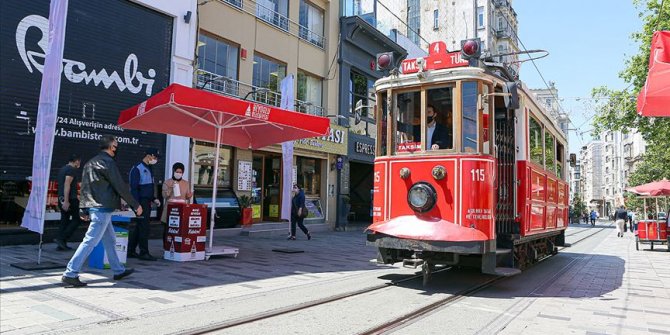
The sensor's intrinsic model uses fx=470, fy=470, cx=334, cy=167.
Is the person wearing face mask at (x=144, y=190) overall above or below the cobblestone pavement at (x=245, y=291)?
above

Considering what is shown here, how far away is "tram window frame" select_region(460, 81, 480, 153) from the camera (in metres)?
6.78

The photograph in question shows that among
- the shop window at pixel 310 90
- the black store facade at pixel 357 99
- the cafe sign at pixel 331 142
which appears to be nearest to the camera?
the cafe sign at pixel 331 142

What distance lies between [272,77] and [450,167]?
11.1 metres

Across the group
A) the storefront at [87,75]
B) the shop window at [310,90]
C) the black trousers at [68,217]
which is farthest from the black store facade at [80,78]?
the shop window at [310,90]

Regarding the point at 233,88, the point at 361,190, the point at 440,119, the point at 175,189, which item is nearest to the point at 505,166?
the point at 440,119

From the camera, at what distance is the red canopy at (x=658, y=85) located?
5453 mm

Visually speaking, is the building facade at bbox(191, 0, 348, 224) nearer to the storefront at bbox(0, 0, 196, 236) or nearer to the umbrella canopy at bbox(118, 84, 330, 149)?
the storefront at bbox(0, 0, 196, 236)

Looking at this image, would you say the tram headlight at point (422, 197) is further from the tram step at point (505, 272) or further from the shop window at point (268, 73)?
the shop window at point (268, 73)

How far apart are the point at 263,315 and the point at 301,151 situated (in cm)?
1262

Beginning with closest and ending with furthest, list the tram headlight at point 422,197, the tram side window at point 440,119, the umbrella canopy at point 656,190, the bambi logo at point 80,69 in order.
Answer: the tram headlight at point 422,197 → the tram side window at point 440,119 → the bambi logo at point 80,69 → the umbrella canopy at point 656,190

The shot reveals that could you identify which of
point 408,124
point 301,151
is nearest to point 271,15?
point 301,151

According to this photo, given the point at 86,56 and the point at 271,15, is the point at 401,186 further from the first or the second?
the point at 271,15

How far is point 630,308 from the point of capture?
6.09m

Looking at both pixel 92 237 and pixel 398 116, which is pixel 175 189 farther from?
pixel 398 116
